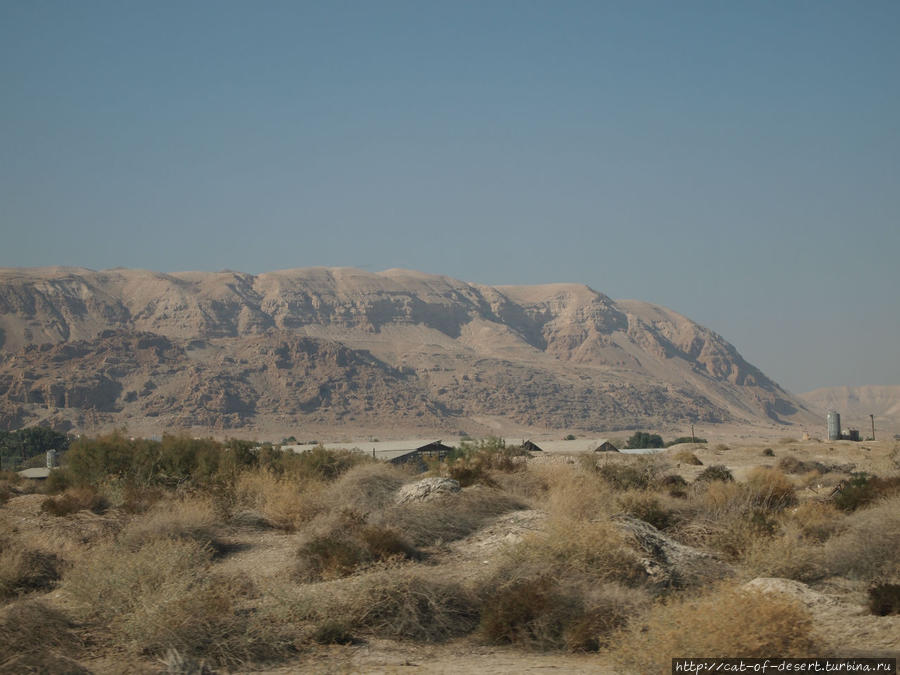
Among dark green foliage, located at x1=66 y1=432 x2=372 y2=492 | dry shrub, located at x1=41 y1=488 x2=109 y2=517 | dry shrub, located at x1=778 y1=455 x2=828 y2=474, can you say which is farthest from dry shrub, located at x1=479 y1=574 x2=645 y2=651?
dry shrub, located at x1=778 y1=455 x2=828 y2=474

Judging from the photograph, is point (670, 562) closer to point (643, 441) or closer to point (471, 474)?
point (471, 474)

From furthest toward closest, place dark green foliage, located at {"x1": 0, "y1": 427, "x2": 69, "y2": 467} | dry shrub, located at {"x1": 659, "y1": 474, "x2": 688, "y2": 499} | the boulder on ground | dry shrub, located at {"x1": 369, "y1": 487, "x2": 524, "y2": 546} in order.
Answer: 1. dark green foliage, located at {"x1": 0, "y1": 427, "x2": 69, "y2": 467}
2. dry shrub, located at {"x1": 659, "y1": 474, "x2": 688, "y2": 499}
3. dry shrub, located at {"x1": 369, "y1": 487, "x2": 524, "y2": 546}
4. the boulder on ground

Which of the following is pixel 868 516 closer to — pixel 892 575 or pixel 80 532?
pixel 892 575

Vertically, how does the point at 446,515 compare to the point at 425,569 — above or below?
above

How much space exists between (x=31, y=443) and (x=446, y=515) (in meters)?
89.6

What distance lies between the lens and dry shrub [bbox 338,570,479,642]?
10.9 meters

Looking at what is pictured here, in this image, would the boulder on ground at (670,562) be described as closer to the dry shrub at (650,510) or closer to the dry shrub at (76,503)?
the dry shrub at (650,510)

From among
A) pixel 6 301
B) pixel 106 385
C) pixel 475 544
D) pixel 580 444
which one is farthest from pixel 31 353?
pixel 475 544

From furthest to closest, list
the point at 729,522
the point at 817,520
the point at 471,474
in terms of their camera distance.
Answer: the point at 471,474, the point at 817,520, the point at 729,522

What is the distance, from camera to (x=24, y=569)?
13992mm

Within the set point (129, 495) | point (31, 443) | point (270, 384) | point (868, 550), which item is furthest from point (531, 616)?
point (270, 384)

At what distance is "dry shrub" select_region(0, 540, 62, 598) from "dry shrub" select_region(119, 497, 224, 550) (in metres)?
1.18

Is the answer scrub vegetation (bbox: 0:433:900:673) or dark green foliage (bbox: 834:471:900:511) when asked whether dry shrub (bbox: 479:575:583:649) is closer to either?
scrub vegetation (bbox: 0:433:900:673)

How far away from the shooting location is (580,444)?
70.3 metres
